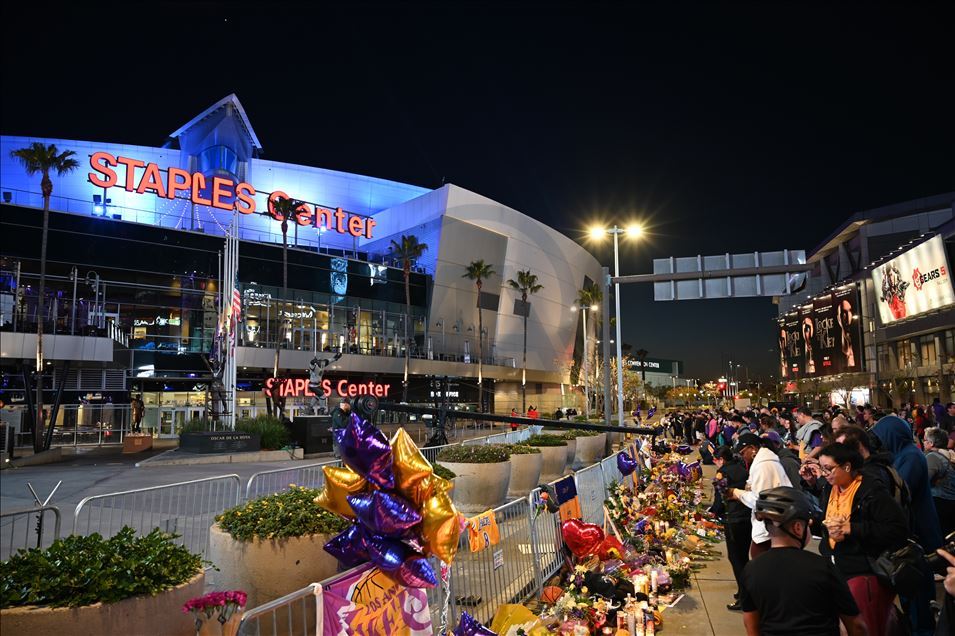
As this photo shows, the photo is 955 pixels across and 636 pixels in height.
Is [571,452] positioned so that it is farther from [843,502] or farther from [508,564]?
[843,502]

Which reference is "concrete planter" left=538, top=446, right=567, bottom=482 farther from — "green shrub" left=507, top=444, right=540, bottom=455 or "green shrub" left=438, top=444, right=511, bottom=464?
"green shrub" left=438, top=444, right=511, bottom=464

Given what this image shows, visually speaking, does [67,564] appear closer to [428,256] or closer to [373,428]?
[373,428]

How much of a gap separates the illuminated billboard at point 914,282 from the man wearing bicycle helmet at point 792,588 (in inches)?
1331

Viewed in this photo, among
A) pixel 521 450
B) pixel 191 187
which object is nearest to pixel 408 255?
pixel 191 187

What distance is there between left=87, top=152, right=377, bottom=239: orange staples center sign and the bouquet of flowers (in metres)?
39.9

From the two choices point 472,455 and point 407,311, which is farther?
point 407,311

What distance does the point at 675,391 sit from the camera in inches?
5615

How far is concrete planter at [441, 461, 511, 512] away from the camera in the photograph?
11289 mm

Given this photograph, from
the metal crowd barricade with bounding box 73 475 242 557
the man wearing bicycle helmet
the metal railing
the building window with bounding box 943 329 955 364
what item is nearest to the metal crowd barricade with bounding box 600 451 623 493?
the metal railing

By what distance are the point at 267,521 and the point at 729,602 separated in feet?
16.9

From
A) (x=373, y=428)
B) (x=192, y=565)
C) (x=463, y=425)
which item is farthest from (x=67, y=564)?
(x=463, y=425)

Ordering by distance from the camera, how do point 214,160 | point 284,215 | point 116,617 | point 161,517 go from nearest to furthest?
1. point 116,617
2. point 161,517
3. point 284,215
4. point 214,160

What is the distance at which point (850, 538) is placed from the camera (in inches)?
174

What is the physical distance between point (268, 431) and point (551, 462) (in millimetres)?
14305
